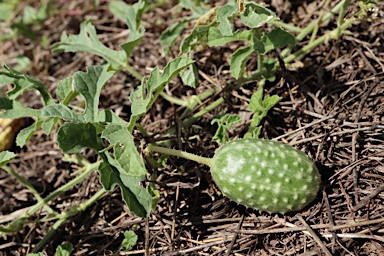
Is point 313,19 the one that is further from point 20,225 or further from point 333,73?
point 20,225

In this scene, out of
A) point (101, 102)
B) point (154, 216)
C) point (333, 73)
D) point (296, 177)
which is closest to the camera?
point (296, 177)

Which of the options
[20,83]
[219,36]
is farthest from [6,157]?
[219,36]

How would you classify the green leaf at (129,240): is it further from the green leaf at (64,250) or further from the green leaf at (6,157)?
the green leaf at (6,157)

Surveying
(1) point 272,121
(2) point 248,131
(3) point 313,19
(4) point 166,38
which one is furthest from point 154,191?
(3) point 313,19

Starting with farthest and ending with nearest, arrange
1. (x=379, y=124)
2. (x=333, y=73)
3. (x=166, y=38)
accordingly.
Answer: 1. (x=166, y=38)
2. (x=333, y=73)
3. (x=379, y=124)

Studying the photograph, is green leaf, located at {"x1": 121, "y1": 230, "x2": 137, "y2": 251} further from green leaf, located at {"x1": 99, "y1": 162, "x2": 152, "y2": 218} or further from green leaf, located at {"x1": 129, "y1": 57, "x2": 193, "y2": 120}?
green leaf, located at {"x1": 129, "y1": 57, "x2": 193, "y2": 120}

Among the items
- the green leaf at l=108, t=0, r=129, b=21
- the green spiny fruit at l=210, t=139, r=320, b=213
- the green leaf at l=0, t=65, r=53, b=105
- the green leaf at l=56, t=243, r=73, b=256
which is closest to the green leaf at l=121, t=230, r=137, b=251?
the green leaf at l=56, t=243, r=73, b=256
